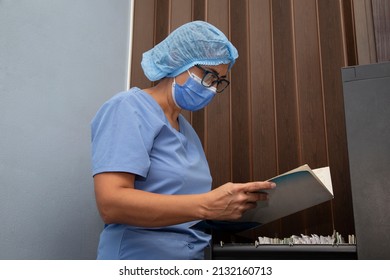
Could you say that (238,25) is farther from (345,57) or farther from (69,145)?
(69,145)

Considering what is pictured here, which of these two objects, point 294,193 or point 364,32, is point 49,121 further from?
point 364,32

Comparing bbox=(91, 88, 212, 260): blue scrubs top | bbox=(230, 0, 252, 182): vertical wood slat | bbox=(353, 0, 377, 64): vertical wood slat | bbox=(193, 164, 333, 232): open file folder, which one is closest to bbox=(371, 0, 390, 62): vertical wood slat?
bbox=(353, 0, 377, 64): vertical wood slat

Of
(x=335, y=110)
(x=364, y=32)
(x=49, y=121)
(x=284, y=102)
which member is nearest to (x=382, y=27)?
(x=364, y=32)

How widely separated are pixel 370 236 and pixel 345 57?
0.97m

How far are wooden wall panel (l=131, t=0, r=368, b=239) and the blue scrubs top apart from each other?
1.56 ft

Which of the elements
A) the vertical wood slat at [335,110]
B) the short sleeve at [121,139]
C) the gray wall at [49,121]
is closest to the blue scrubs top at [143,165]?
the short sleeve at [121,139]

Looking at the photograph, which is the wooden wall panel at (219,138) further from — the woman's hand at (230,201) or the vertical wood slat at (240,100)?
the woman's hand at (230,201)

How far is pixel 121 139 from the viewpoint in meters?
1.13

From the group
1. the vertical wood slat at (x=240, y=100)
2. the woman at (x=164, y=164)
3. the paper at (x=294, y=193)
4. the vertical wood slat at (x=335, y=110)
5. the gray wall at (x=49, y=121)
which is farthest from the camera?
the vertical wood slat at (x=240, y=100)

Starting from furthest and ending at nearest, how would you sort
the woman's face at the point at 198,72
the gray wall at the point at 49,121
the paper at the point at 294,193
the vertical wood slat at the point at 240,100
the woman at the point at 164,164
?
→ the vertical wood slat at the point at 240,100
the woman's face at the point at 198,72
the gray wall at the point at 49,121
the woman at the point at 164,164
the paper at the point at 294,193

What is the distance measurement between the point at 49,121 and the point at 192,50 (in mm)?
538

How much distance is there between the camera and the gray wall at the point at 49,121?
127 centimetres

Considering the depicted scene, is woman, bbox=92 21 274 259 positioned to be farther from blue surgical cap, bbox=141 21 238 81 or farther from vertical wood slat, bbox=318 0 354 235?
vertical wood slat, bbox=318 0 354 235

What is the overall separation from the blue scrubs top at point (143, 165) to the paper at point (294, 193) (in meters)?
0.21
